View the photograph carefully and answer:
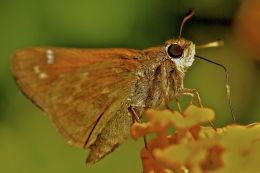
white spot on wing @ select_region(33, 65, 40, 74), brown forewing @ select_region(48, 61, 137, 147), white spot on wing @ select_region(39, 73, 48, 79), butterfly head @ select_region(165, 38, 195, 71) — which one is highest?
butterfly head @ select_region(165, 38, 195, 71)

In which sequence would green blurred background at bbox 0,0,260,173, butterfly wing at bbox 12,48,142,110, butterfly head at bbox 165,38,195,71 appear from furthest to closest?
1. green blurred background at bbox 0,0,260,173
2. butterfly head at bbox 165,38,195,71
3. butterfly wing at bbox 12,48,142,110

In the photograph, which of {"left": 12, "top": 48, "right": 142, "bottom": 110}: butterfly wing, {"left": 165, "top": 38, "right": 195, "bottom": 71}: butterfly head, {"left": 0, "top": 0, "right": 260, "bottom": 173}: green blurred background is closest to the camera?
{"left": 12, "top": 48, "right": 142, "bottom": 110}: butterfly wing

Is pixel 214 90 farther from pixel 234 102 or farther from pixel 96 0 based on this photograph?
pixel 96 0

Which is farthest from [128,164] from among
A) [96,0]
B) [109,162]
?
[96,0]

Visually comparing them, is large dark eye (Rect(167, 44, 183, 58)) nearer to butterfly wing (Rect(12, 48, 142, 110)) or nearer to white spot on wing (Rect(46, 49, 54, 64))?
butterfly wing (Rect(12, 48, 142, 110))

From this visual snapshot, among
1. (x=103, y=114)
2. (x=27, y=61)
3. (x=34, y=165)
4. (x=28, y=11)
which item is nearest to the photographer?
(x=27, y=61)

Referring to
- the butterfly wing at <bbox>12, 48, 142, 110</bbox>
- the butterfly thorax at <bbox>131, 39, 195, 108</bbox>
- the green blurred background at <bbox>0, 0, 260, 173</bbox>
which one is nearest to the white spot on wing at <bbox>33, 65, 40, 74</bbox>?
the butterfly wing at <bbox>12, 48, 142, 110</bbox>

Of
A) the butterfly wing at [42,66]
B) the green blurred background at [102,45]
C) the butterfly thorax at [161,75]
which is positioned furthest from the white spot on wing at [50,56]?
the green blurred background at [102,45]
